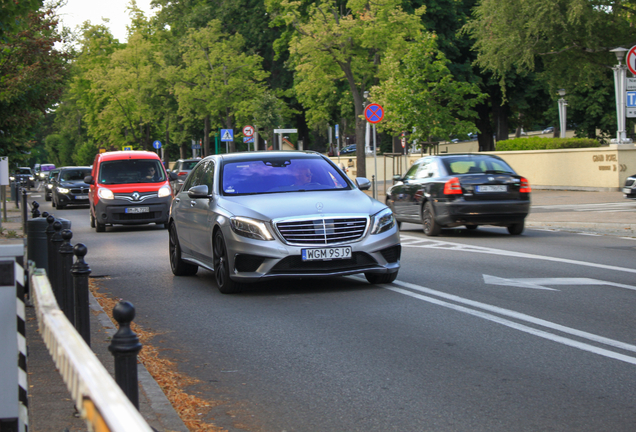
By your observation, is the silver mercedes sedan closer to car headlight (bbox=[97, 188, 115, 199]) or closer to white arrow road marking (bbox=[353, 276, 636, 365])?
white arrow road marking (bbox=[353, 276, 636, 365])

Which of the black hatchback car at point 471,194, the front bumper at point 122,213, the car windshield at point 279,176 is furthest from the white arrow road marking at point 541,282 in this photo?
the front bumper at point 122,213

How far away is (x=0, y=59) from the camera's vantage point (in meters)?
14.8

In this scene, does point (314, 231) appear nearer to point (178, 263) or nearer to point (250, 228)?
point (250, 228)

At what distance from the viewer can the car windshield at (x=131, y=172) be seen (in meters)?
22.6

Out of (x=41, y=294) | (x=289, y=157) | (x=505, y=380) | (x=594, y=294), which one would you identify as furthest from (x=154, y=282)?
(x=41, y=294)

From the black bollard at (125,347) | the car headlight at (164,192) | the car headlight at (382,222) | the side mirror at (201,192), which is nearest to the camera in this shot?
the black bollard at (125,347)

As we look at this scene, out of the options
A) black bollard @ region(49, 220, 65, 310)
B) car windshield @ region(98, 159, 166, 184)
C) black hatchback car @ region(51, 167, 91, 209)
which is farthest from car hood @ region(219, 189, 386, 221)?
black hatchback car @ region(51, 167, 91, 209)

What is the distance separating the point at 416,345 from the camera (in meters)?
6.91

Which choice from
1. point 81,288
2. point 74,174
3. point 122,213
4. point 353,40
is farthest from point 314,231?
point 74,174

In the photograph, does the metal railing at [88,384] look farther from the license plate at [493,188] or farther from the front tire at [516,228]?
the front tire at [516,228]

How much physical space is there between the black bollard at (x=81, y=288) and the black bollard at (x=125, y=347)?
2.25 meters

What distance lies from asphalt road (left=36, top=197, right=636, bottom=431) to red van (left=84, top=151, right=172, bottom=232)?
9001mm

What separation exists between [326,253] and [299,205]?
2.20ft

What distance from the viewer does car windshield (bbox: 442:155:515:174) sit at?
55.5 ft
